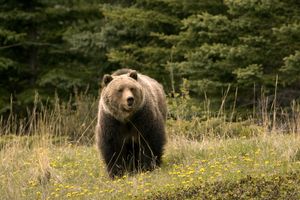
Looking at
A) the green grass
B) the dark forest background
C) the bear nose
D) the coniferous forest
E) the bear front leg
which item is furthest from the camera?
the dark forest background

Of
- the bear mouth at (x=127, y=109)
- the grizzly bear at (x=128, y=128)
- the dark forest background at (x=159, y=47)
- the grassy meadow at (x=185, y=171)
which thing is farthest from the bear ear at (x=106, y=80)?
the dark forest background at (x=159, y=47)

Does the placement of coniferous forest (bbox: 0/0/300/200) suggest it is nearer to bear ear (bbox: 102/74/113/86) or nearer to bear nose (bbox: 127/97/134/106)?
bear nose (bbox: 127/97/134/106)

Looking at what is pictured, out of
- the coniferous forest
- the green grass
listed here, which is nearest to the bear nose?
the coniferous forest

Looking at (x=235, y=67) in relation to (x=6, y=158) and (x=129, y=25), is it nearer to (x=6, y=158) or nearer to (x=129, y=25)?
(x=129, y=25)

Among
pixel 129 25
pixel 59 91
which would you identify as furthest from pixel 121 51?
pixel 59 91

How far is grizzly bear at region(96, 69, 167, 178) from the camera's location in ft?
29.7

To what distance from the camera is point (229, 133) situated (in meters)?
11.9

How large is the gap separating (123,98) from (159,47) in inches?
402

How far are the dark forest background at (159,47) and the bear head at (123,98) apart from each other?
324 centimetres

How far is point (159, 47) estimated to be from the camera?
19047 mm

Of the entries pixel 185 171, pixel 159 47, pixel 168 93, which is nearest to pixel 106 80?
pixel 185 171

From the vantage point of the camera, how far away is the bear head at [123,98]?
8914 millimetres

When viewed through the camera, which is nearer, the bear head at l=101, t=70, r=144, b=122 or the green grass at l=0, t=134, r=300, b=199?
the green grass at l=0, t=134, r=300, b=199

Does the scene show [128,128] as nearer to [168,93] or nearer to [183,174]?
[183,174]
